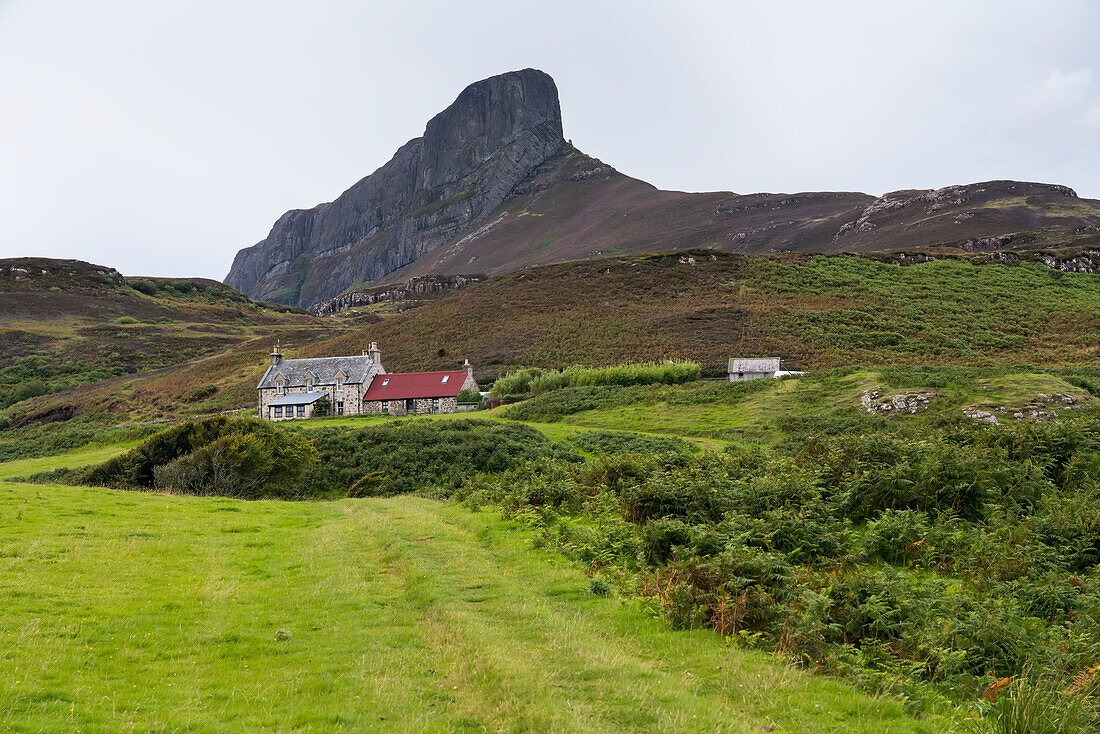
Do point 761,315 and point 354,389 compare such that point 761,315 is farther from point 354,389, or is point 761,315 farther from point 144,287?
point 144,287

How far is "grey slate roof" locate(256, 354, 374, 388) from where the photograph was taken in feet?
236

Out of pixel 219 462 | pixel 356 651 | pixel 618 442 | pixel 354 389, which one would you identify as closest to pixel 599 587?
pixel 356 651

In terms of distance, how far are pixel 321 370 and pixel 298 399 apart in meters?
5.33

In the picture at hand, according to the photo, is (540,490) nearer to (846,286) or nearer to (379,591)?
(379,591)

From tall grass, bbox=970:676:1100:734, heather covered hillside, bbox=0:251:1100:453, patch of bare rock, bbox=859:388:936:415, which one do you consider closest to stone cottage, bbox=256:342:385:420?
heather covered hillside, bbox=0:251:1100:453

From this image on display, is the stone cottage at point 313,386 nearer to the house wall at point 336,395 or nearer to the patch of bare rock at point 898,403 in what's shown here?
the house wall at point 336,395

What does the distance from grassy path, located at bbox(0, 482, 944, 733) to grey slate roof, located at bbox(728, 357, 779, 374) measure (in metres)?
52.5

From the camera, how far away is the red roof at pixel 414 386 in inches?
2736

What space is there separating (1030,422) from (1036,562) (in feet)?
30.5

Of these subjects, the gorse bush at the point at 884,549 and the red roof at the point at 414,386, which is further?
the red roof at the point at 414,386

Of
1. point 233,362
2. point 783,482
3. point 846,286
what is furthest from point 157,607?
point 846,286

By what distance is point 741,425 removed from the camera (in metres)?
45.2

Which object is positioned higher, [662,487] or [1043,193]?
[1043,193]

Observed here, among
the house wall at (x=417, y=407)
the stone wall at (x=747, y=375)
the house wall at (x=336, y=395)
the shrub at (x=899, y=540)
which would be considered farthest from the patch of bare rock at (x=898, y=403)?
the house wall at (x=336, y=395)
